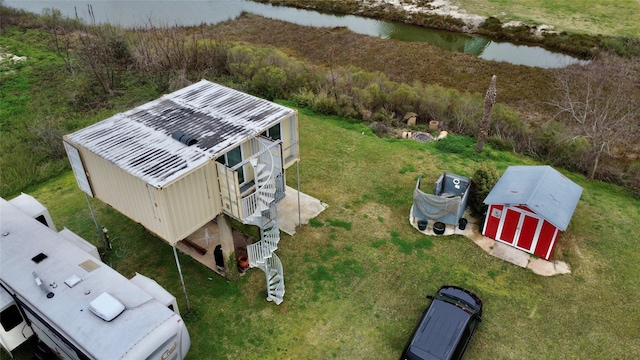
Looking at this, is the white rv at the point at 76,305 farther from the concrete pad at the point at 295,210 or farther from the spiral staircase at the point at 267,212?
the concrete pad at the point at 295,210

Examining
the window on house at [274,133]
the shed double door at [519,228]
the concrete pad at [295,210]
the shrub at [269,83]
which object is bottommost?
the concrete pad at [295,210]

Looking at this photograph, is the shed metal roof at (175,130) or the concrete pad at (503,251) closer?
the shed metal roof at (175,130)

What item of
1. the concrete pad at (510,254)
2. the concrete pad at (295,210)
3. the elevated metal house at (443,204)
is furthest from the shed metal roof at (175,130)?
the concrete pad at (510,254)

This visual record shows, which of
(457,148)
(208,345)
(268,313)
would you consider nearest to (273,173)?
(268,313)

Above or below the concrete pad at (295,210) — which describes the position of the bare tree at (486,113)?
above

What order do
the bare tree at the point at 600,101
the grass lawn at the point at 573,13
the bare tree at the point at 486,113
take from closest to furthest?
1. the bare tree at the point at 486,113
2. the bare tree at the point at 600,101
3. the grass lawn at the point at 573,13

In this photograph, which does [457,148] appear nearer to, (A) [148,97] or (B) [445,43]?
(A) [148,97]

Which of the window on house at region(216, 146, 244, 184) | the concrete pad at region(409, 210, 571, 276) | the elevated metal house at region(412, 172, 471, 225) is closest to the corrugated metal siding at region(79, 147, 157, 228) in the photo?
the window on house at region(216, 146, 244, 184)
